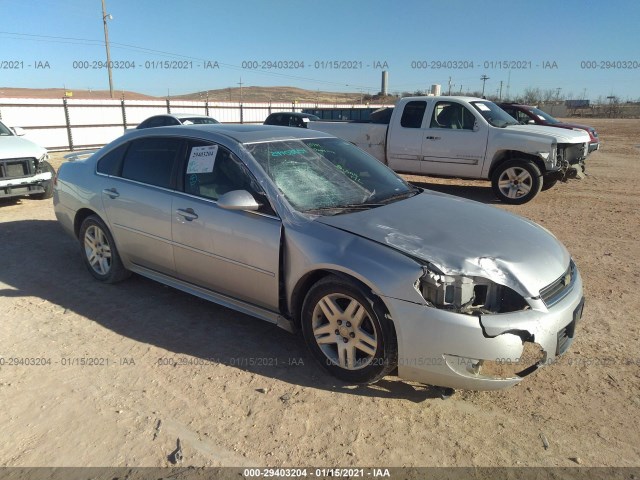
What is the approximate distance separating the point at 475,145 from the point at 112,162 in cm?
674

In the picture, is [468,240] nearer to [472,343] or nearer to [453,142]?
Result: [472,343]

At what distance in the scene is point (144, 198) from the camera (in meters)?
4.16

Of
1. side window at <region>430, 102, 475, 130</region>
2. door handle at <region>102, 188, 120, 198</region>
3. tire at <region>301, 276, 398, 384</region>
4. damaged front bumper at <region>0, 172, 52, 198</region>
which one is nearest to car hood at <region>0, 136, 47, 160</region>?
damaged front bumper at <region>0, 172, 52, 198</region>

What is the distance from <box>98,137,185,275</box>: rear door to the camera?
404cm

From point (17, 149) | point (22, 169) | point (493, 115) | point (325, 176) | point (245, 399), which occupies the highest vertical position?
point (493, 115)

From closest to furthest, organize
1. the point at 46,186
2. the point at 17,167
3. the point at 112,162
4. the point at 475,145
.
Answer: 1. the point at 112,162
2. the point at 17,167
3. the point at 46,186
4. the point at 475,145

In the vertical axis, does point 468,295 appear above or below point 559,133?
below

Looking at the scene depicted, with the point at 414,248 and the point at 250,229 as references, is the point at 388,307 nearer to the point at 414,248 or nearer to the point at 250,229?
the point at 414,248

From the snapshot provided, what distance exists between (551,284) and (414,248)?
897 mm

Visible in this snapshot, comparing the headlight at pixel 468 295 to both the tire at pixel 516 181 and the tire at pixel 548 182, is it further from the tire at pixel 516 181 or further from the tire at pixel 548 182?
the tire at pixel 548 182

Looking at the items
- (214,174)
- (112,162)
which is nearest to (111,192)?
(112,162)

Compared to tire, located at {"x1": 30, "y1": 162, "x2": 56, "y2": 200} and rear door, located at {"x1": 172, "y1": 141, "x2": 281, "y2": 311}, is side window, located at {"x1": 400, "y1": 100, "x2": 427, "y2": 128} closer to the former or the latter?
rear door, located at {"x1": 172, "y1": 141, "x2": 281, "y2": 311}

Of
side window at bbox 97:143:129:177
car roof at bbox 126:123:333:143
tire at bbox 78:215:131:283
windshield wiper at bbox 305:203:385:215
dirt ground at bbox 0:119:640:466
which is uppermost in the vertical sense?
car roof at bbox 126:123:333:143

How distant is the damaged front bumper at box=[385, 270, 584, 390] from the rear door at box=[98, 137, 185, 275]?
2.23m
